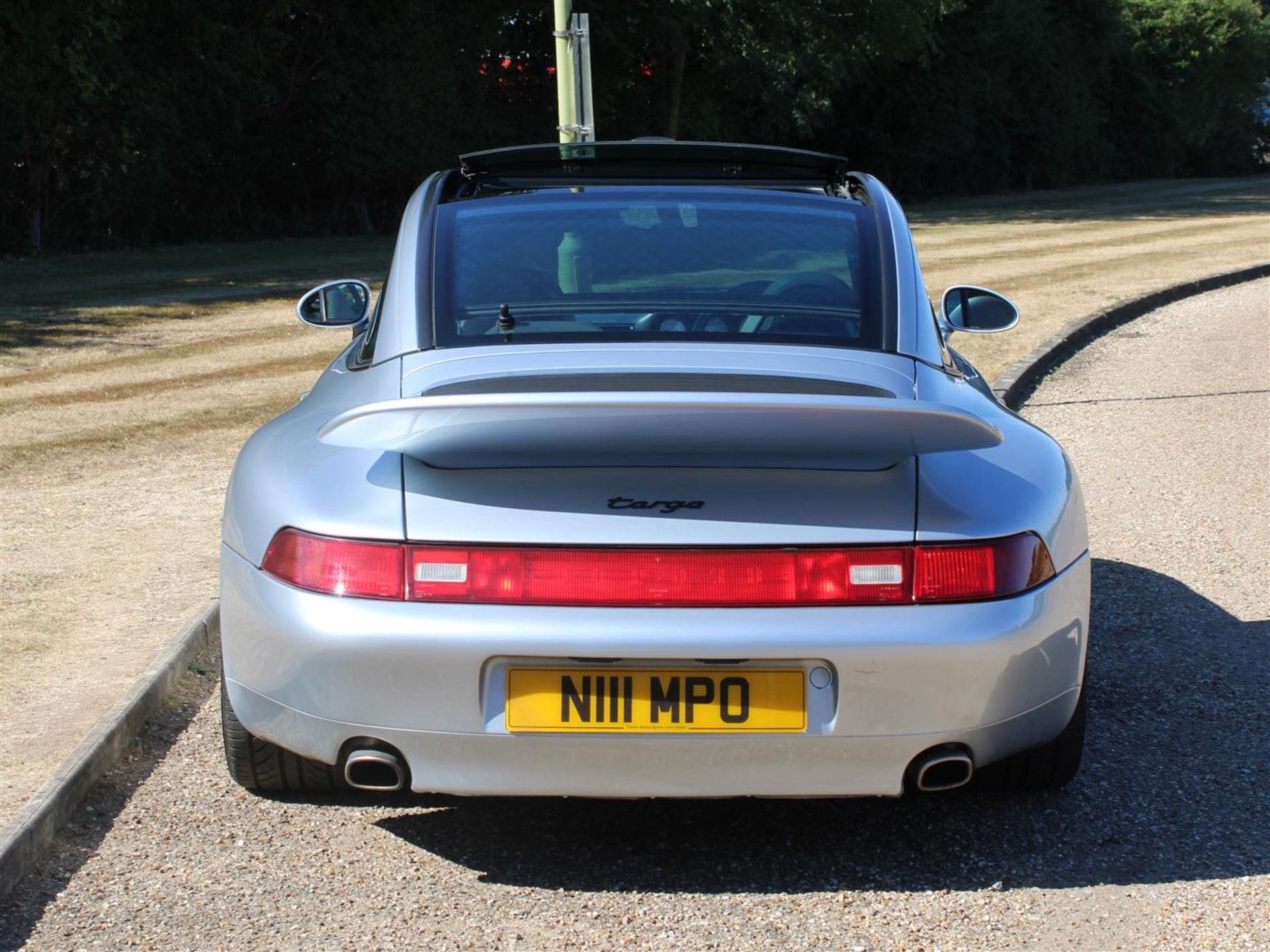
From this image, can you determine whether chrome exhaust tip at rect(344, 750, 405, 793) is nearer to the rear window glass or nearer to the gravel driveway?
the gravel driveway

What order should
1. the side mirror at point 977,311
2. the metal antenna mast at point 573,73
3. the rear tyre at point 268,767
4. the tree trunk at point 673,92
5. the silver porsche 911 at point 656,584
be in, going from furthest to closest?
the tree trunk at point 673,92 → the metal antenna mast at point 573,73 → the side mirror at point 977,311 → the rear tyre at point 268,767 → the silver porsche 911 at point 656,584

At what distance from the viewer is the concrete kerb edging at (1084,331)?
10.9m

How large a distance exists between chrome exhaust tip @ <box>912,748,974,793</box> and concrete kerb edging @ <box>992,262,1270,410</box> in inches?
196

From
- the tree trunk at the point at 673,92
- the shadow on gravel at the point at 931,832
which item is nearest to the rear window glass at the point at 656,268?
the shadow on gravel at the point at 931,832

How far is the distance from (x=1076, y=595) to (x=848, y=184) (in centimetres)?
176

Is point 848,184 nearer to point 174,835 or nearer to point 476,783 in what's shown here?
point 476,783

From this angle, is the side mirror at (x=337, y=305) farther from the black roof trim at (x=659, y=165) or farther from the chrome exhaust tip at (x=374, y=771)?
the chrome exhaust tip at (x=374, y=771)

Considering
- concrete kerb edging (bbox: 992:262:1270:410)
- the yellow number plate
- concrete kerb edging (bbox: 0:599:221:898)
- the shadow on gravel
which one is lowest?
concrete kerb edging (bbox: 992:262:1270:410)

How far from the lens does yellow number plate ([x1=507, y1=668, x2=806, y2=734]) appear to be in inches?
125

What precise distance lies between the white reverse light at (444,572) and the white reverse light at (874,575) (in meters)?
0.80

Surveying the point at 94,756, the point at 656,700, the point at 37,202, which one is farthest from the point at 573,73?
the point at 37,202

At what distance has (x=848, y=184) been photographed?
474 centimetres

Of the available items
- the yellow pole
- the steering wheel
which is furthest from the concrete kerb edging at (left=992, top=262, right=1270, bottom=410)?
the steering wheel

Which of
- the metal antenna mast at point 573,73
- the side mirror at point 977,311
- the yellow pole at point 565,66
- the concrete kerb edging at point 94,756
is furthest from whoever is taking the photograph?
the yellow pole at point 565,66
